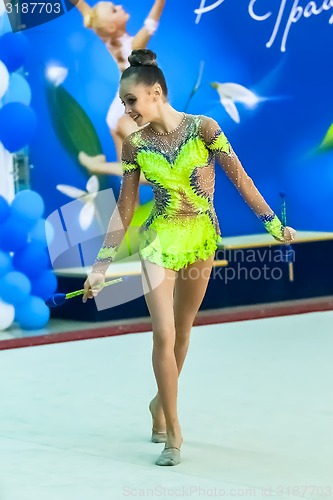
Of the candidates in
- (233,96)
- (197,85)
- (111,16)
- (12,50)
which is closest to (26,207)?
(12,50)

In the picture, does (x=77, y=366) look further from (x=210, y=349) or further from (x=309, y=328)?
(x=309, y=328)

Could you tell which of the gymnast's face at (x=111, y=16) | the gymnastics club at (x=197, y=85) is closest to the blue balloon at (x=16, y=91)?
the gymnast's face at (x=111, y=16)

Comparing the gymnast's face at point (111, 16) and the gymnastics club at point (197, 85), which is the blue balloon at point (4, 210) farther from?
the gymnastics club at point (197, 85)

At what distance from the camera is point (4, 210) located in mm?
7648

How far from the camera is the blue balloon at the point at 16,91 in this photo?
759 centimetres

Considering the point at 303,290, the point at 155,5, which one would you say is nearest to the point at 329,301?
the point at 303,290

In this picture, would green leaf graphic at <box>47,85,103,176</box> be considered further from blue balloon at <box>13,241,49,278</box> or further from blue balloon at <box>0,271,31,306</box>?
blue balloon at <box>0,271,31,306</box>

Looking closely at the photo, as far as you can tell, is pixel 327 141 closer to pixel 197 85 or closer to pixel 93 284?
pixel 197 85

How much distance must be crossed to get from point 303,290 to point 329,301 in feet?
1.15

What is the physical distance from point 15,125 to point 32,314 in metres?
1.40

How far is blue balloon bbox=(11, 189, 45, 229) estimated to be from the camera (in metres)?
7.71

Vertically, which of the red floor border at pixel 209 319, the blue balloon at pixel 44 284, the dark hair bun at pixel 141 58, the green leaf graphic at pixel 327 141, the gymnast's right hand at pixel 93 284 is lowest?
the red floor border at pixel 209 319

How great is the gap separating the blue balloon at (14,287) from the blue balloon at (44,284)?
0.52 ft

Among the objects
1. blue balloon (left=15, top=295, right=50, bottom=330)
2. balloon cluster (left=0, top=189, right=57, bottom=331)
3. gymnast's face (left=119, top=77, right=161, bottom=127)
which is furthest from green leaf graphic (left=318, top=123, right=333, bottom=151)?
gymnast's face (left=119, top=77, right=161, bottom=127)
